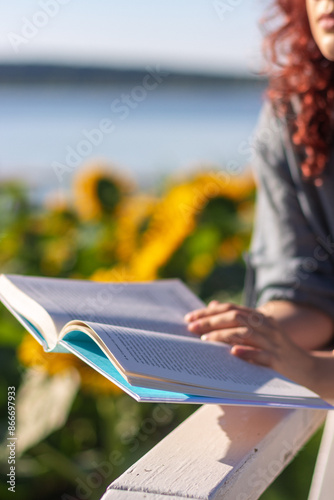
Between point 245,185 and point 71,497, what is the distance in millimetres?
818

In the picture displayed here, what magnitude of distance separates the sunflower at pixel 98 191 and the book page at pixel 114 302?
0.94 meters

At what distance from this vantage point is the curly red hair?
0.95 m

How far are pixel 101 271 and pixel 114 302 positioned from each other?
0.69 metres

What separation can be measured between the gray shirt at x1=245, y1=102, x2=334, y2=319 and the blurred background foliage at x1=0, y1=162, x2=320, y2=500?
35 centimetres

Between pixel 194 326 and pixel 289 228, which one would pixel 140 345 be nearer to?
pixel 194 326

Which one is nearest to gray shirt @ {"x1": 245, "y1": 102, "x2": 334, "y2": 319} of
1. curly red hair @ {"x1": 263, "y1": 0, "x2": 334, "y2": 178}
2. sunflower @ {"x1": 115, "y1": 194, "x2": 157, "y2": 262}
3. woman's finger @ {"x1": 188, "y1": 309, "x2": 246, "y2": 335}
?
curly red hair @ {"x1": 263, "y1": 0, "x2": 334, "y2": 178}

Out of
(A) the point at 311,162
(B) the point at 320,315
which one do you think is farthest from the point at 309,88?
(B) the point at 320,315

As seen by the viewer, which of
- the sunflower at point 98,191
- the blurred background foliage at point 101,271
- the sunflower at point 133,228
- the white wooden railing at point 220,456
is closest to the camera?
the white wooden railing at point 220,456

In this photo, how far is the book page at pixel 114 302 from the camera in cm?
66

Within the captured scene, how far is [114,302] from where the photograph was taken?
730 mm

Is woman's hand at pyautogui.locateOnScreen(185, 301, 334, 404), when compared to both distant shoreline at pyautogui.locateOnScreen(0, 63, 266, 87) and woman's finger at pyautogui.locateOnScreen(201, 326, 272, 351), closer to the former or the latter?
woman's finger at pyautogui.locateOnScreen(201, 326, 272, 351)

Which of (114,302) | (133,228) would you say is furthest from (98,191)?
(114,302)

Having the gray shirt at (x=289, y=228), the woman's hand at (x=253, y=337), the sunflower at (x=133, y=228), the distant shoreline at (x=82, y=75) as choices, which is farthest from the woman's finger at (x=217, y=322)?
the distant shoreline at (x=82, y=75)

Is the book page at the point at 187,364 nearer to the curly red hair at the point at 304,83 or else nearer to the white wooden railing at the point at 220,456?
the white wooden railing at the point at 220,456
